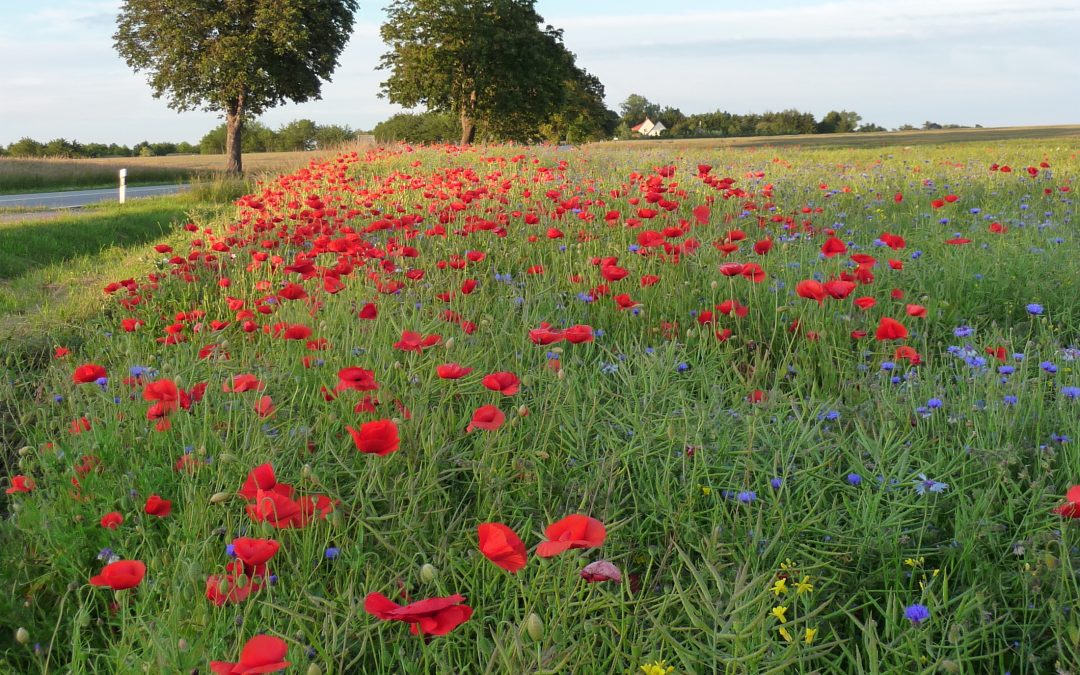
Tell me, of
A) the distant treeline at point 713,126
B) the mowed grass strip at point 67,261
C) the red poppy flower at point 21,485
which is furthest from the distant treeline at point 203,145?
the red poppy flower at point 21,485

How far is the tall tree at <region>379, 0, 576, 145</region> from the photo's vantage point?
1155 inches

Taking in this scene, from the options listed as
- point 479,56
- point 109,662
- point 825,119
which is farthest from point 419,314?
point 825,119

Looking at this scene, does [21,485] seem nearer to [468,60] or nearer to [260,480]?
[260,480]

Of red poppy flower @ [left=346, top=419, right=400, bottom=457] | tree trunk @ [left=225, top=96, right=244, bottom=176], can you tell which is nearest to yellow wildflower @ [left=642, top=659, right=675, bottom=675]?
red poppy flower @ [left=346, top=419, right=400, bottom=457]

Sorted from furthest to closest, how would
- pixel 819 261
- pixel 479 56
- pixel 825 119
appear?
pixel 825 119
pixel 479 56
pixel 819 261

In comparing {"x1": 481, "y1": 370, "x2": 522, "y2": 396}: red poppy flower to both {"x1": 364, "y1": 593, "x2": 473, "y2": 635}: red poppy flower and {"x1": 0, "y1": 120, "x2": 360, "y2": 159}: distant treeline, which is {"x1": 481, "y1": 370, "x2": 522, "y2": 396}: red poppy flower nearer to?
{"x1": 364, "y1": 593, "x2": 473, "y2": 635}: red poppy flower

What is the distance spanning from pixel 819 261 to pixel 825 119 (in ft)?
237

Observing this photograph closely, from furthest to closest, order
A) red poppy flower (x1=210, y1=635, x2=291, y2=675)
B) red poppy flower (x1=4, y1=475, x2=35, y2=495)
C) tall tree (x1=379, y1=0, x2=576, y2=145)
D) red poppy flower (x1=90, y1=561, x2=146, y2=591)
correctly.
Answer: tall tree (x1=379, y1=0, x2=576, y2=145) < red poppy flower (x1=4, y1=475, x2=35, y2=495) < red poppy flower (x1=90, y1=561, x2=146, y2=591) < red poppy flower (x1=210, y1=635, x2=291, y2=675)

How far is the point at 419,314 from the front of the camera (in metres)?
3.26

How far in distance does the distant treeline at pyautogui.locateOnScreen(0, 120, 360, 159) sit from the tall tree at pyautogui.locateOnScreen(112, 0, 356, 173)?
1519 centimetres

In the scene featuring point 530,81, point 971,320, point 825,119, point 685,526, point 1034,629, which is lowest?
point 1034,629

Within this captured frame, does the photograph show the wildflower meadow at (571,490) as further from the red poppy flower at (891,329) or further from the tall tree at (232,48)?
the tall tree at (232,48)

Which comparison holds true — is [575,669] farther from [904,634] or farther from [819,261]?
[819,261]

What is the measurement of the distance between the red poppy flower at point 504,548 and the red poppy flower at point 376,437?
42 centimetres
